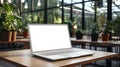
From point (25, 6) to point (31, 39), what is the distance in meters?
8.44

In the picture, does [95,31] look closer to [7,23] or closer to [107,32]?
[107,32]

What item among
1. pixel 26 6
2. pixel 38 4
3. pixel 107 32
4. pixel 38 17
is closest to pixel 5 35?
pixel 107 32

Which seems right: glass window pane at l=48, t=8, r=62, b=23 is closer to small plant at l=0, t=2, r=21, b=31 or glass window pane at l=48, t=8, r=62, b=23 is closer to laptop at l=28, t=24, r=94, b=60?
small plant at l=0, t=2, r=21, b=31

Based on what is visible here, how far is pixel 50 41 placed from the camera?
1.31 meters

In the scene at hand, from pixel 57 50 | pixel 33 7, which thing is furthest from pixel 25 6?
pixel 57 50

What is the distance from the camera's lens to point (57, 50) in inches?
52.1

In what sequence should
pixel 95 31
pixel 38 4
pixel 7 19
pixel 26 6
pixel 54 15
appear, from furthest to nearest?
pixel 26 6, pixel 38 4, pixel 54 15, pixel 95 31, pixel 7 19

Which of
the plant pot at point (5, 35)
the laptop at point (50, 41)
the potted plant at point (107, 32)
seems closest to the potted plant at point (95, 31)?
the potted plant at point (107, 32)

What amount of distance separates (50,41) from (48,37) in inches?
1.4

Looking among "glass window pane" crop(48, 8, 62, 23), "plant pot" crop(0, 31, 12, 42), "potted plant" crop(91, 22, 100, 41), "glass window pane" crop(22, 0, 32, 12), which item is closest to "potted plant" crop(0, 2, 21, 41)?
"plant pot" crop(0, 31, 12, 42)

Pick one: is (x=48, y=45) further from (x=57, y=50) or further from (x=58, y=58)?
(x=58, y=58)

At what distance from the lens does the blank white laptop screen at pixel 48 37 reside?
1234 mm

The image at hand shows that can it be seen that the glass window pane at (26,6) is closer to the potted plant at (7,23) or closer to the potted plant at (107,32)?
the potted plant at (7,23)

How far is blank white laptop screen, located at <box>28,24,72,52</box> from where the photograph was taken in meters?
1.23
